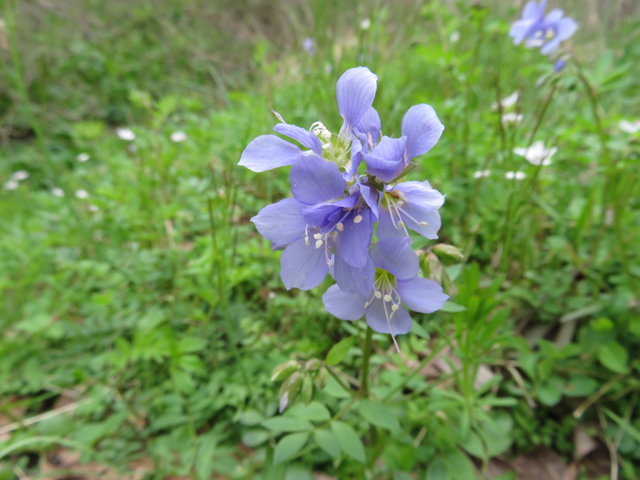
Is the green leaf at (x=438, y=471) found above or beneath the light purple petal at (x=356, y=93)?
beneath

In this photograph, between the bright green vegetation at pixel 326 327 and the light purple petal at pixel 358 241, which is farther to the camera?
the bright green vegetation at pixel 326 327

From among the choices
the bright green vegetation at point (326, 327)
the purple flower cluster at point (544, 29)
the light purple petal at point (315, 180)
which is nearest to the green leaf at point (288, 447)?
the bright green vegetation at point (326, 327)

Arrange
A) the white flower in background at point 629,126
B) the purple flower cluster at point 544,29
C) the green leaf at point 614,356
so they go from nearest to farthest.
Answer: the green leaf at point 614,356 < the white flower in background at point 629,126 < the purple flower cluster at point 544,29

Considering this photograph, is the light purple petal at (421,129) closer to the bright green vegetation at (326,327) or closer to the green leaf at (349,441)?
the bright green vegetation at (326,327)

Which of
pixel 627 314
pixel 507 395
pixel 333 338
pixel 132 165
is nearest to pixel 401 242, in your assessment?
pixel 333 338

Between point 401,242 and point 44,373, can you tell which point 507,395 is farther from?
point 44,373

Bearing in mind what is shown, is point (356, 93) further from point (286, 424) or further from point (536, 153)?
point (536, 153)

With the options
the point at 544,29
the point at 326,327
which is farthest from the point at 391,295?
the point at 544,29
